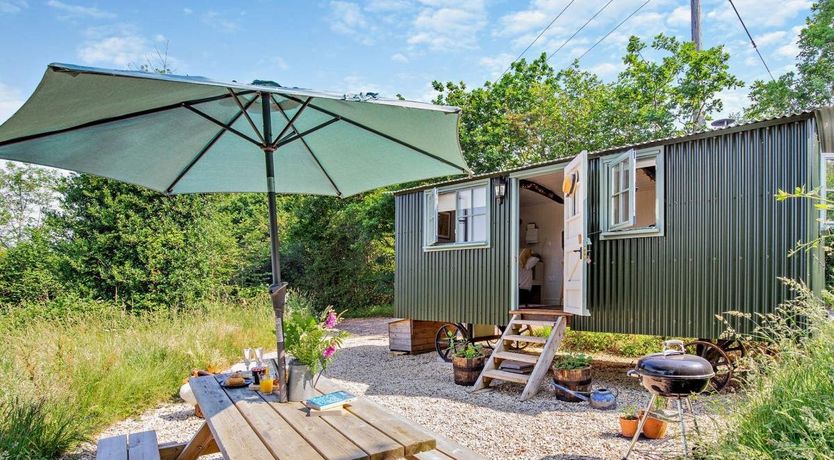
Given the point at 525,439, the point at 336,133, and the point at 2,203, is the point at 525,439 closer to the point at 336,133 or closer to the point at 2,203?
the point at 336,133

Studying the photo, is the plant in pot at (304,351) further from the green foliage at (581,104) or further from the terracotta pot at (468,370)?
the green foliage at (581,104)

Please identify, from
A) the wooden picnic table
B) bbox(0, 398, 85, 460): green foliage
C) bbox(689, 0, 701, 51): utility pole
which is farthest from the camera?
bbox(689, 0, 701, 51): utility pole

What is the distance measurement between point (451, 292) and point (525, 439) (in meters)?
3.76

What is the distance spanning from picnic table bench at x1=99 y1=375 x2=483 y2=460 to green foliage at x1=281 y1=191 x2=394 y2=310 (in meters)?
11.7

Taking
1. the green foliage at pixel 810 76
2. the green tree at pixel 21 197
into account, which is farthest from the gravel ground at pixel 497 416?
the green tree at pixel 21 197

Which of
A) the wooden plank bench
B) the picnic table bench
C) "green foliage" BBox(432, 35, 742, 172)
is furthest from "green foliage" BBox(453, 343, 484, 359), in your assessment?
"green foliage" BBox(432, 35, 742, 172)

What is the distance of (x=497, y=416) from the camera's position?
4625mm

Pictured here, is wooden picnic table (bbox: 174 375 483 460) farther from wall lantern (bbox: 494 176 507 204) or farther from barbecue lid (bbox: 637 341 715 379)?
wall lantern (bbox: 494 176 507 204)

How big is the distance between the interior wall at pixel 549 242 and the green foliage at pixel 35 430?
7.13 metres

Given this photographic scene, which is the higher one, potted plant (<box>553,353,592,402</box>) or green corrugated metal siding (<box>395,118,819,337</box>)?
green corrugated metal siding (<box>395,118,819,337</box>)

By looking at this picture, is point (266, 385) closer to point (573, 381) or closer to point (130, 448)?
point (130, 448)

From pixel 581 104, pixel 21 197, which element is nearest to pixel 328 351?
pixel 581 104

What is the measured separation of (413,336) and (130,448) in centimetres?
562

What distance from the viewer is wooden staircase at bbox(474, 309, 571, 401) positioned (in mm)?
5332
